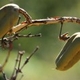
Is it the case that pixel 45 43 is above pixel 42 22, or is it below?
below

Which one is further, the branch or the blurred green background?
Result: the blurred green background

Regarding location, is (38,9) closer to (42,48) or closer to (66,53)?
(42,48)

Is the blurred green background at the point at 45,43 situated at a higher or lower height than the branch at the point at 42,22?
lower

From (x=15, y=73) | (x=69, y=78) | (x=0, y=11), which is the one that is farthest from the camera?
(x=69, y=78)

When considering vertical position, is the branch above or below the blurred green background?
above

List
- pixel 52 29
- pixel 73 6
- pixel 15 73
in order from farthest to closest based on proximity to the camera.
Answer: pixel 73 6 < pixel 52 29 < pixel 15 73

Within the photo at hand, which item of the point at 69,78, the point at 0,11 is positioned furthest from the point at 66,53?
the point at 69,78

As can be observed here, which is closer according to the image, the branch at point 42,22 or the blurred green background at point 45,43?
the branch at point 42,22

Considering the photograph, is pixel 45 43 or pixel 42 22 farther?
pixel 45 43
